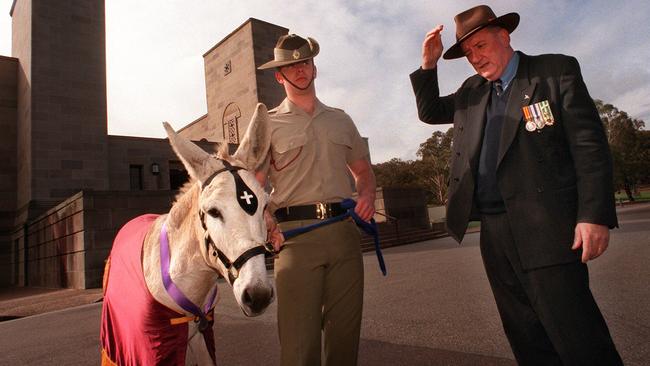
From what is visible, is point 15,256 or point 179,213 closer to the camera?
point 179,213

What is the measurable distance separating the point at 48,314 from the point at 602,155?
892 centimetres

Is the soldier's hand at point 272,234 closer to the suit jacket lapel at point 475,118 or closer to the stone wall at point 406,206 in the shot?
the suit jacket lapel at point 475,118

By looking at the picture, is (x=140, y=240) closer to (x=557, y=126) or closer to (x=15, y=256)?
(x=557, y=126)

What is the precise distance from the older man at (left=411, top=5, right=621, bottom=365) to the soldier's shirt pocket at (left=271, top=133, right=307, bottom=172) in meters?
0.89

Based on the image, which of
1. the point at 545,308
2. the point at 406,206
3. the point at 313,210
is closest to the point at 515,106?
the point at 545,308

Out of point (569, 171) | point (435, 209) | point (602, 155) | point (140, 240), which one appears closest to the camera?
point (602, 155)

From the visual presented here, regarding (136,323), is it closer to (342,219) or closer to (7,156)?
(342,219)

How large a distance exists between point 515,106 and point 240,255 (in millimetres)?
1549

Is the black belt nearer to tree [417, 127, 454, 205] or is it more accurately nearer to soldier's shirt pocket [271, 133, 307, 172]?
soldier's shirt pocket [271, 133, 307, 172]

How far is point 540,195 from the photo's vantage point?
1768 mm

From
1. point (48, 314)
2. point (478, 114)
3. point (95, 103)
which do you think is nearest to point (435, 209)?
point (95, 103)

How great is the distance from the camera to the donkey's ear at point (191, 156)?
2.02 m

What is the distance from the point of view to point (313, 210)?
2176 millimetres

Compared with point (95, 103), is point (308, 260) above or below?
below
